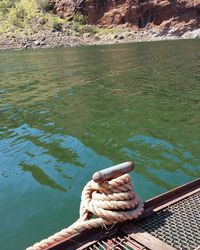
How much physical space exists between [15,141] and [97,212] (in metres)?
9.28

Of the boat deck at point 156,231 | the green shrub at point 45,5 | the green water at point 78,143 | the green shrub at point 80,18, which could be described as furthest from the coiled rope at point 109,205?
the green shrub at point 45,5

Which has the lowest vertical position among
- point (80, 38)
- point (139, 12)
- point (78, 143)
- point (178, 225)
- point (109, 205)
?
point (80, 38)

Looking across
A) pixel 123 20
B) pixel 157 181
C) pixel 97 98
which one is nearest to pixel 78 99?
pixel 97 98

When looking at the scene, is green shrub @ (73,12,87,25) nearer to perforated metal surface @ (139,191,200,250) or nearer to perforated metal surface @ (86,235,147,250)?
perforated metal surface @ (139,191,200,250)

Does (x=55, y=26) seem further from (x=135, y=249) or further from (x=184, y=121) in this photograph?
(x=135, y=249)

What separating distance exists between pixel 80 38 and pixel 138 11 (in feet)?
72.7

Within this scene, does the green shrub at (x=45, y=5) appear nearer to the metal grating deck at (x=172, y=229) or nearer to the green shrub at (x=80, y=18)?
the green shrub at (x=80, y=18)

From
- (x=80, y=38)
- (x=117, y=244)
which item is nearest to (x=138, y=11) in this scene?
(x=80, y=38)

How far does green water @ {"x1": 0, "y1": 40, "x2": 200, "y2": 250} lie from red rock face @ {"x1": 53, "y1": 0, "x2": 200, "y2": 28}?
80.6 metres

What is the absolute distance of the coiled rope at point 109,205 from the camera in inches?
218

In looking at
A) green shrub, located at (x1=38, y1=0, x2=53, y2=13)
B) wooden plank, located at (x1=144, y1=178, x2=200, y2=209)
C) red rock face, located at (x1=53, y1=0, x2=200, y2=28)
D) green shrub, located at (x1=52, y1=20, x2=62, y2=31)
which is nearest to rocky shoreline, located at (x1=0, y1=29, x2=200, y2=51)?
green shrub, located at (x1=52, y1=20, x2=62, y2=31)

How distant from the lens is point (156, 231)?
5613 millimetres

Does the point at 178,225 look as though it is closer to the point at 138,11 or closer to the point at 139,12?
the point at 139,12

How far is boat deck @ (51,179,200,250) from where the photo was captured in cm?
528
